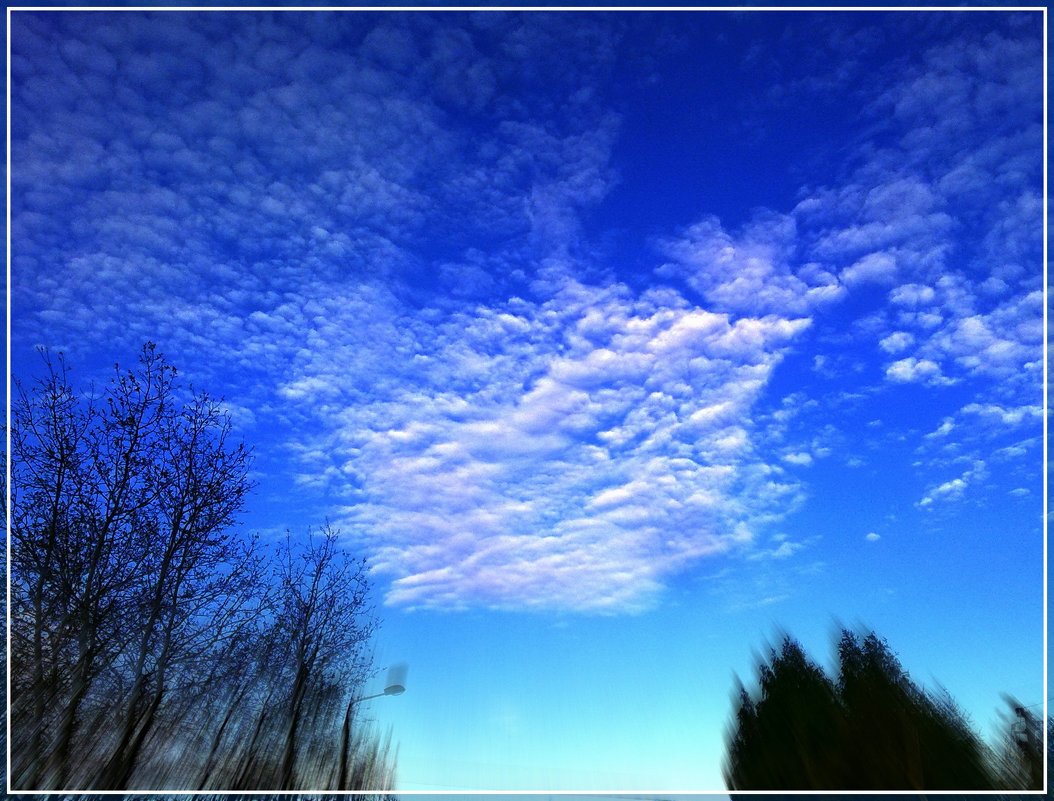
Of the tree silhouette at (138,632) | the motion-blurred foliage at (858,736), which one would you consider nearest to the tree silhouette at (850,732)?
the motion-blurred foliage at (858,736)

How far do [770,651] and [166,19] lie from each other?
14081 millimetres

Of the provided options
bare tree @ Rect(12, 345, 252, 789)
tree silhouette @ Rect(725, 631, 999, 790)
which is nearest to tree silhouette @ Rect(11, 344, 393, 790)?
bare tree @ Rect(12, 345, 252, 789)

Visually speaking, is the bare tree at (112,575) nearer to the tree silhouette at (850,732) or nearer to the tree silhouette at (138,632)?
the tree silhouette at (138,632)

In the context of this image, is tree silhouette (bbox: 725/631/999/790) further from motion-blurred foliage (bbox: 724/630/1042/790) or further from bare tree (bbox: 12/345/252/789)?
bare tree (bbox: 12/345/252/789)

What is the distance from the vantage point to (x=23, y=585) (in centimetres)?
1010

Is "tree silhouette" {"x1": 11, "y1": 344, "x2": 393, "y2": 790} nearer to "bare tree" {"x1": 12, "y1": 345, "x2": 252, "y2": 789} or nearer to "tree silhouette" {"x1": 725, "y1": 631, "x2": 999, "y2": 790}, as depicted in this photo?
"bare tree" {"x1": 12, "y1": 345, "x2": 252, "y2": 789}

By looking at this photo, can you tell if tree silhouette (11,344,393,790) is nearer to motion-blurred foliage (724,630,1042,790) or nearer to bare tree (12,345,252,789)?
bare tree (12,345,252,789)


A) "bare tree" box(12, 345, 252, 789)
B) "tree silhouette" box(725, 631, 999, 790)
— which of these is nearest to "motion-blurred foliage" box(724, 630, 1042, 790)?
"tree silhouette" box(725, 631, 999, 790)

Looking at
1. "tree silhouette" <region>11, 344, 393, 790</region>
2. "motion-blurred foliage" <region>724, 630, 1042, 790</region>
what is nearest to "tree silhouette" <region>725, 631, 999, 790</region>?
"motion-blurred foliage" <region>724, 630, 1042, 790</region>

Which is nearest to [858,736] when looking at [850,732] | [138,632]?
[850,732]

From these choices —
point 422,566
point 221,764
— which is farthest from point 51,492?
point 422,566

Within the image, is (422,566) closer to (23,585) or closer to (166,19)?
(23,585)

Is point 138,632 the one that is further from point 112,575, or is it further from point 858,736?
point 858,736

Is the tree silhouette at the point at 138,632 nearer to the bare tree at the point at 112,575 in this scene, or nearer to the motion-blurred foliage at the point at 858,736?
the bare tree at the point at 112,575
